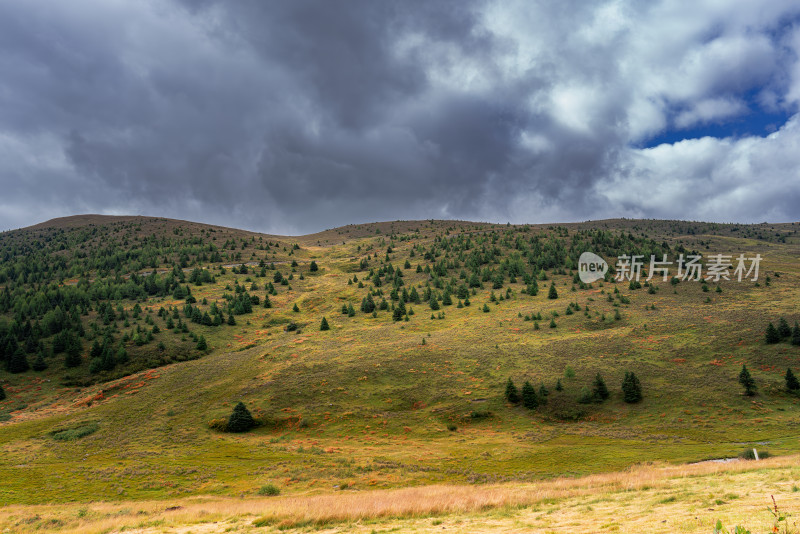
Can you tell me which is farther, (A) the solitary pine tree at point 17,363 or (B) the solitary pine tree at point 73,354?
(B) the solitary pine tree at point 73,354

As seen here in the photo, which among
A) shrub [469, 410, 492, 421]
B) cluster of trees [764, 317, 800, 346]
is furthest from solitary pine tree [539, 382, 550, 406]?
cluster of trees [764, 317, 800, 346]

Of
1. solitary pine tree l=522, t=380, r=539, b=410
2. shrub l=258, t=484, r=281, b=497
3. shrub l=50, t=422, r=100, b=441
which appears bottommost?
shrub l=50, t=422, r=100, b=441

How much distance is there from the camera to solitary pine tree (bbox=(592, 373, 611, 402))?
2441 inches

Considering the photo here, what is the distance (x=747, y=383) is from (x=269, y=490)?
66540 millimetres

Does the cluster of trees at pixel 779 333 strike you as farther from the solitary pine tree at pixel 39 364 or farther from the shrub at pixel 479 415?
the solitary pine tree at pixel 39 364

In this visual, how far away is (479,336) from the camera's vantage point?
9038 centimetres

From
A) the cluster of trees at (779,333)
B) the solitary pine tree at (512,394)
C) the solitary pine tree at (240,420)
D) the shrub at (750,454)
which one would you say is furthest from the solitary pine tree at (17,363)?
the cluster of trees at (779,333)

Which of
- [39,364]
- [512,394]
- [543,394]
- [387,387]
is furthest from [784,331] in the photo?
[39,364]

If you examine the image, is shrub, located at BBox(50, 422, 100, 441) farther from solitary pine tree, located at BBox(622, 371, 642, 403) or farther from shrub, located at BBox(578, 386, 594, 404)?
solitary pine tree, located at BBox(622, 371, 642, 403)

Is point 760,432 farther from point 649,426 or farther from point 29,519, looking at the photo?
point 29,519

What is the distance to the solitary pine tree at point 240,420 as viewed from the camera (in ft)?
198

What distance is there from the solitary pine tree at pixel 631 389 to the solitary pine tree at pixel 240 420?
2290 inches

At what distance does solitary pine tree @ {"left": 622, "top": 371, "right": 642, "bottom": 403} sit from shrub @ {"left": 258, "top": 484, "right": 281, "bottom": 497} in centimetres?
5188

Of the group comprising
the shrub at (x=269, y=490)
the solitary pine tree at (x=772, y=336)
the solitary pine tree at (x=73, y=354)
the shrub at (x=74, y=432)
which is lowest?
the shrub at (x=74, y=432)
